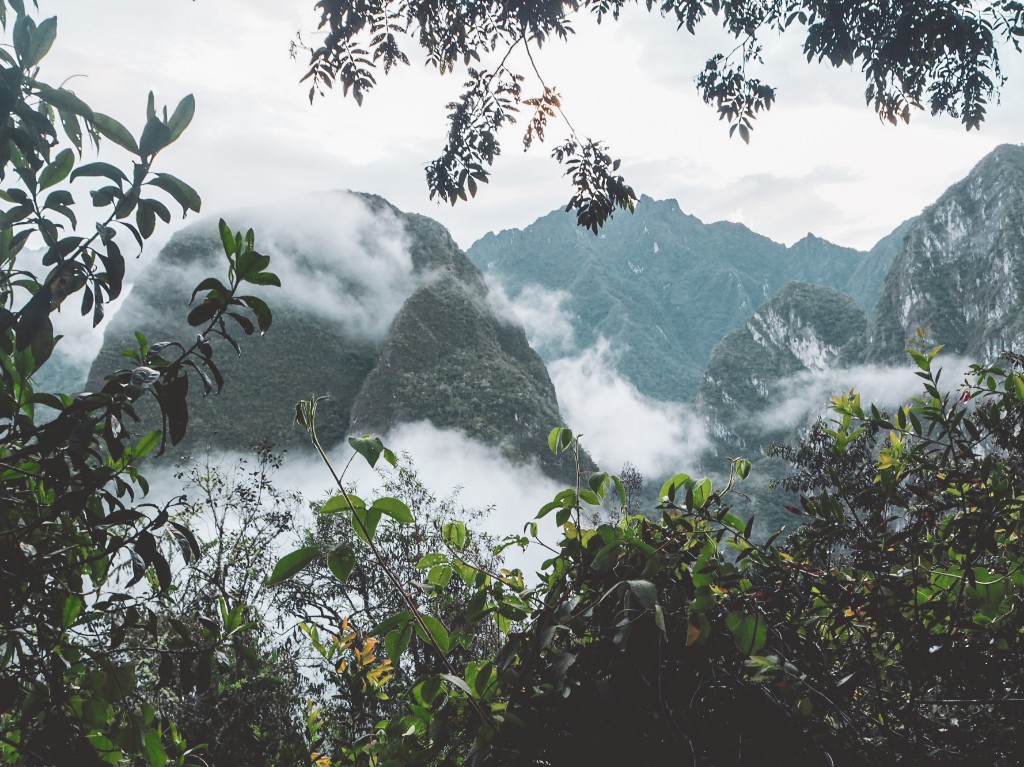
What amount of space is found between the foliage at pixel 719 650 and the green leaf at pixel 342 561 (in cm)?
2

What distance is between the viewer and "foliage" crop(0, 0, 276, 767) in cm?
79

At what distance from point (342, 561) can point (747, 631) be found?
400 millimetres

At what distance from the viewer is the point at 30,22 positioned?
37.5 inches

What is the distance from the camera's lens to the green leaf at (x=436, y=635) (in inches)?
26.0

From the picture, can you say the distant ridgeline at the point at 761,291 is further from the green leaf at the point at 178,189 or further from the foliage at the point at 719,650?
the green leaf at the point at 178,189

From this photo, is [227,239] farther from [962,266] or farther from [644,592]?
[962,266]

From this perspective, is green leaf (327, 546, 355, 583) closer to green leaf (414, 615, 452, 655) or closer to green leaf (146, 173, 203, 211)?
green leaf (414, 615, 452, 655)

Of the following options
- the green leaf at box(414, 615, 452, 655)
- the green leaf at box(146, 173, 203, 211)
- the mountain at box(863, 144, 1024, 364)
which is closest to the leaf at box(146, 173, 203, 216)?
the green leaf at box(146, 173, 203, 211)

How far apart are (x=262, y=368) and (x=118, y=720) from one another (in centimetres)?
6516

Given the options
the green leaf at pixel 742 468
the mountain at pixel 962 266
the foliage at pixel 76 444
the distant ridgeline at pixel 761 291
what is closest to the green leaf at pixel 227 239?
the foliage at pixel 76 444

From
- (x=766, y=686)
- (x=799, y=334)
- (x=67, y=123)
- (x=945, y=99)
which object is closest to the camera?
(x=766, y=686)

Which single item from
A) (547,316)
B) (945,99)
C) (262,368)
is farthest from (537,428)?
(547,316)

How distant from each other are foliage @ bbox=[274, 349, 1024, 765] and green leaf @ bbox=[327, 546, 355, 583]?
2 cm

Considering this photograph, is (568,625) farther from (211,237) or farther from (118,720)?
(211,237)
